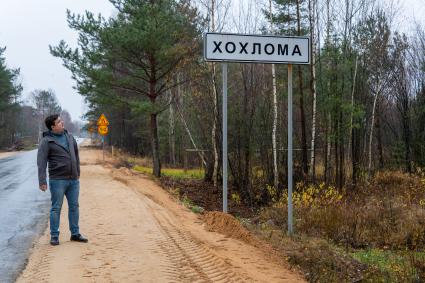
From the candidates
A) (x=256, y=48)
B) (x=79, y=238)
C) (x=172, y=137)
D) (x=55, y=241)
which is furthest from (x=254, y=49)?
(x=172, y=137)

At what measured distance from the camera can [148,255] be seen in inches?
264

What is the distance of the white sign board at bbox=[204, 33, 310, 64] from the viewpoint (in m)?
7.78

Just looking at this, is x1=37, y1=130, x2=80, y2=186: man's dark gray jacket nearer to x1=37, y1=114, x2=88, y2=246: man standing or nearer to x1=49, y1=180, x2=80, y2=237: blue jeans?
x1=37, y1=114, x2=88, y2=246: man standing

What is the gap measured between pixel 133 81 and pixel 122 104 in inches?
52.1

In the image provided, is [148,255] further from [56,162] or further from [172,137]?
[172,137]

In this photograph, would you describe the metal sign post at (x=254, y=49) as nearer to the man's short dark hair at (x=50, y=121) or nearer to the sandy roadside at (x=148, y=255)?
the sandy roadside at (x=148, y=255)

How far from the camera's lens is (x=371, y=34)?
83.7 ft

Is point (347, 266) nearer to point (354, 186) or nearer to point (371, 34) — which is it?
point (354, 186)

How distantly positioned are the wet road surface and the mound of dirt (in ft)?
10.5

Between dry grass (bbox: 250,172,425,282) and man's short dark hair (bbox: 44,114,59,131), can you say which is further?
man's short dark hair (bbox: 44,114,59,131)

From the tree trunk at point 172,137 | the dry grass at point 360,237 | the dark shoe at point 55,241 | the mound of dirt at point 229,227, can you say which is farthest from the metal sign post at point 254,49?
the tree trunk at point 172,137

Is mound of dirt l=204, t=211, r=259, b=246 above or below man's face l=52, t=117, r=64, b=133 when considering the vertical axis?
below

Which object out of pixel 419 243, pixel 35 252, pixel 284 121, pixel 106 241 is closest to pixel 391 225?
→ pixel 419 243

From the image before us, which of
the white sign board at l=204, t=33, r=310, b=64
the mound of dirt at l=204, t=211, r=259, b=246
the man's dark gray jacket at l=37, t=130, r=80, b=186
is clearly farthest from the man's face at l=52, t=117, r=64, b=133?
the mound of dirt at l=204, t=211, r=259, b=246
